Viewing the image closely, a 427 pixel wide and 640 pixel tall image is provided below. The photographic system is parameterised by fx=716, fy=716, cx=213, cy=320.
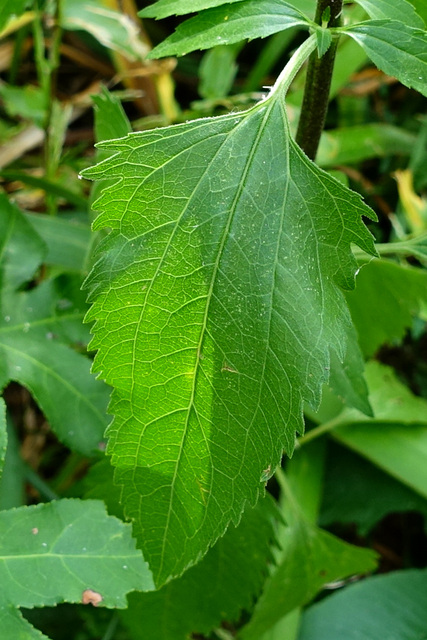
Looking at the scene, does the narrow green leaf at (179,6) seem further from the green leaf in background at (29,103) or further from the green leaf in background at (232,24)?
the green leaf in background at (29,103)

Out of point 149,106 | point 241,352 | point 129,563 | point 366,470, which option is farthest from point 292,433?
point 149,106

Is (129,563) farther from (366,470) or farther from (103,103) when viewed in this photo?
(366,470)

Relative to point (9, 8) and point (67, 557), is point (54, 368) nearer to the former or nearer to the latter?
point (67, 557)

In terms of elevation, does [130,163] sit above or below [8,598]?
above

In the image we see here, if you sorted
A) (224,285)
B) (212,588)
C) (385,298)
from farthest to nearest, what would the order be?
(385,298) → (212,588) → (224,285)

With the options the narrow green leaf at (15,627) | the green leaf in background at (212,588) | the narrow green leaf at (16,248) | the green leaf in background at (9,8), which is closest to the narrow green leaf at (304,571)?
the green leaf in background at (212,588)

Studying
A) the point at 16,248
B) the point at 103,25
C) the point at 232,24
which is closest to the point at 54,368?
the point at 16,248

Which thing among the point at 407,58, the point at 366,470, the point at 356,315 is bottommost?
the point at 366,470
